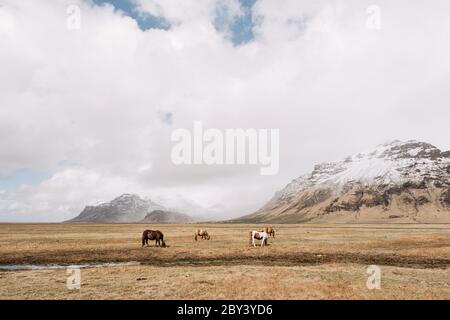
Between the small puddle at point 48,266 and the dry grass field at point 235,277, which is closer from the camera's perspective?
the dry grass field at point 235,277

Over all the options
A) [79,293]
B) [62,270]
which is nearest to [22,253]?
[62,270]

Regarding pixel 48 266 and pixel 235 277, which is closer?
pixel 235 277

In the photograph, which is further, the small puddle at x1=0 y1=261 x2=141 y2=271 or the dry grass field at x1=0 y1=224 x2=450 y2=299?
the small puddle at x1=0 y1=261 x2=141 y2=271

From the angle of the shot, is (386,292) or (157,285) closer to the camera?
(386,292)

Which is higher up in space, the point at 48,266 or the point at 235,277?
the point at 235,277

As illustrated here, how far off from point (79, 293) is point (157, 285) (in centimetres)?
371

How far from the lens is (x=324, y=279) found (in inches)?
802
